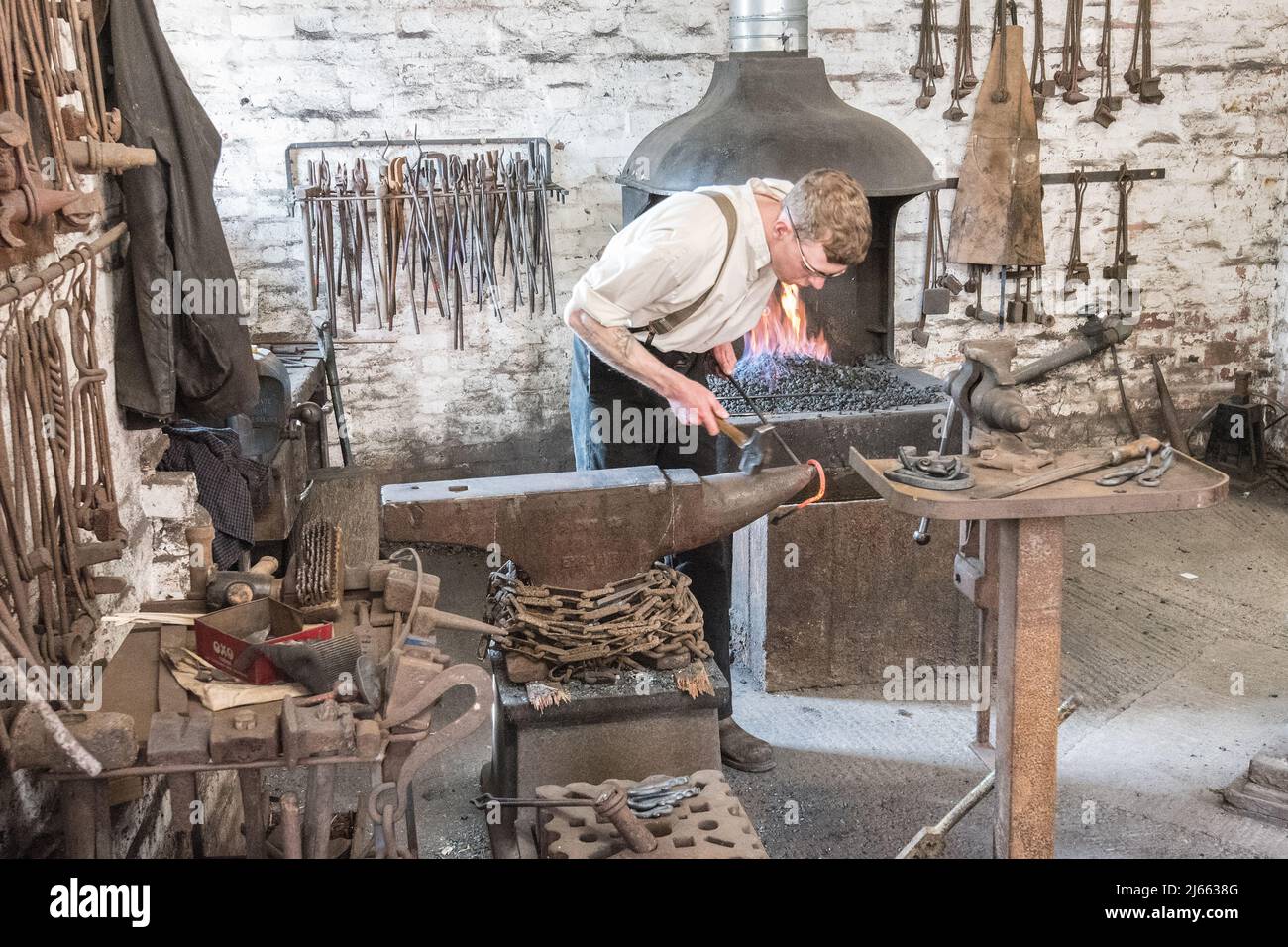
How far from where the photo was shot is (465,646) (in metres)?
4.63

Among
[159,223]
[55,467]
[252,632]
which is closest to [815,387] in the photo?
[159,223]

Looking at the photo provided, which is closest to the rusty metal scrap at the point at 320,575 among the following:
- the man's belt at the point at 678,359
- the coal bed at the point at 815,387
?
the man's belt at the point at 678,359

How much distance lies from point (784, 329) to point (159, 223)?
8.98 feet

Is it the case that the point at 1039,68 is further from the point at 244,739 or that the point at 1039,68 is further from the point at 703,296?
the point at 244,739

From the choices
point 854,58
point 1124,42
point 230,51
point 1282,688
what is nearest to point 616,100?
point 854,58

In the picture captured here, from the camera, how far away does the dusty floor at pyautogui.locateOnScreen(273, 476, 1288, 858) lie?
11.2 feet

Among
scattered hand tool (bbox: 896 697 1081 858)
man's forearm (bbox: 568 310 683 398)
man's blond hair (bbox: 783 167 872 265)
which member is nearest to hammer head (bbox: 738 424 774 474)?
man's forearm (bbox: 568 310 683 398)

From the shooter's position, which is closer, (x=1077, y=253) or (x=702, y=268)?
(x=702, y=268)

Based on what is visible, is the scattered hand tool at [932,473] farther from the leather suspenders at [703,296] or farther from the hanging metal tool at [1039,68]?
the hanging metal tool at [1039,68]

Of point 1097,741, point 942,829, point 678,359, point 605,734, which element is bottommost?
point 1097,741

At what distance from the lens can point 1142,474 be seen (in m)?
2.73

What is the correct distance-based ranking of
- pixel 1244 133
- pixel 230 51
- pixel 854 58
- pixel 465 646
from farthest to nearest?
pixel 1244 133
pixel 854 58
pixel 230 51
pixel 465 646

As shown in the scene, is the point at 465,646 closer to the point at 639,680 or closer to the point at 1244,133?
the point at 639,680

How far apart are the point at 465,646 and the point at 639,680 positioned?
1586 mm
